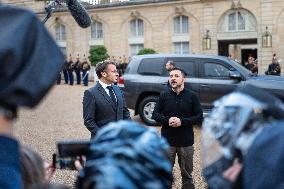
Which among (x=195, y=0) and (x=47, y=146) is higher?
(x=195, y=0)

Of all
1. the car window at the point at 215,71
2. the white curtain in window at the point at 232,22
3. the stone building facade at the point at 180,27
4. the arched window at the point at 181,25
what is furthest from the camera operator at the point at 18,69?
the arched window at the point at 181,25

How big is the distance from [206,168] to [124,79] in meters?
11.0

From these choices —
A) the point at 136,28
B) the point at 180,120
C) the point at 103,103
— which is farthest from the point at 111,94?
the point at 136,28

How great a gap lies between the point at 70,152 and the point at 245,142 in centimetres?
56

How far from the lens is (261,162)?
150 centimetres

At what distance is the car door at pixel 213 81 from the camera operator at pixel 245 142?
32.2 feet

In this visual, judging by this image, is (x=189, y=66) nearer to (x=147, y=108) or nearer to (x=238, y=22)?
(x=147, y=108)

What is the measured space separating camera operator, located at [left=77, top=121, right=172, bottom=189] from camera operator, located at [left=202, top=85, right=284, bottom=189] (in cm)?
25

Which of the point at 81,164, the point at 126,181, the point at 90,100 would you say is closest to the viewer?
the point at 126,181

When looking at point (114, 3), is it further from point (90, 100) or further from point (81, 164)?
point (81, 164)

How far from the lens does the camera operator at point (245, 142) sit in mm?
1504

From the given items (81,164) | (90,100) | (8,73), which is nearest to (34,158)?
(81,164)

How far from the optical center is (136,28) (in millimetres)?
37688

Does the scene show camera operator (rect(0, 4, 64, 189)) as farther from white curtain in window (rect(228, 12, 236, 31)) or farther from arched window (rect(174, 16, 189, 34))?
arched window (rect(174, 16, 189, 34))
